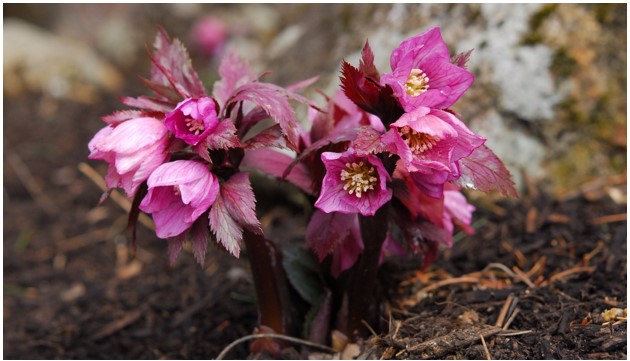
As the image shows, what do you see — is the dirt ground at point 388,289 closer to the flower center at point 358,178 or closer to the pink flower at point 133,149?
the flower center at point 358,178

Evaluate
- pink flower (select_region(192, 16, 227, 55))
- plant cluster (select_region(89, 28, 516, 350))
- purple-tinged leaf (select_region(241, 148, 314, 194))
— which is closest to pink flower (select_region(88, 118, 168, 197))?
plant cluster (select_region(89, 28, 516, 350))

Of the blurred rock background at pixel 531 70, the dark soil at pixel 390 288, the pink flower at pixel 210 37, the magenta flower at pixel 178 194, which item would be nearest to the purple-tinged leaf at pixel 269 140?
the magenta flower at pixel 178 194

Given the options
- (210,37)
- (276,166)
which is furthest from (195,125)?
(210,37)

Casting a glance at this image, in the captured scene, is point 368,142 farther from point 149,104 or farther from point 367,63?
point 149,104

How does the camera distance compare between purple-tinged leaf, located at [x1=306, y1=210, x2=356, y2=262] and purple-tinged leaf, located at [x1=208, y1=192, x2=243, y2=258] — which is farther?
purple-tinged leaf, located at [x1=306, y1=210, x2=356, y2=262]

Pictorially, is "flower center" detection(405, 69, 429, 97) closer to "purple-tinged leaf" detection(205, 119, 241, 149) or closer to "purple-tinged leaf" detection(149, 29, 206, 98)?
"purple-tinged leaf" detection(205, 119, 241, 149)

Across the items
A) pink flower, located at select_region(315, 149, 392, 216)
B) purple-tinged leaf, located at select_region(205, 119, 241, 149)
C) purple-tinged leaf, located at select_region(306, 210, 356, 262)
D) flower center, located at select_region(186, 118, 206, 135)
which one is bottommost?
purple-tinged leaf, located at select_region(306, 210, 356, 262)

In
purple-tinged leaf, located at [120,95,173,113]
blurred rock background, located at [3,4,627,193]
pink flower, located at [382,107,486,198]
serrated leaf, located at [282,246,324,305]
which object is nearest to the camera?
pink flower, located at [382,107,486,198]

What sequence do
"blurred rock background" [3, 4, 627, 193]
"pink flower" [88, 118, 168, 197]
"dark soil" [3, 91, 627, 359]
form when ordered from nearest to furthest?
"pink flower" [88, 118, 168, 197], "dark soil" [3, 91, 627, 359], "blurred rock background" [3, 4, 627, 193]
